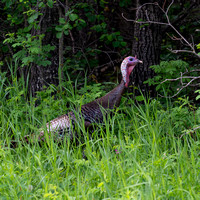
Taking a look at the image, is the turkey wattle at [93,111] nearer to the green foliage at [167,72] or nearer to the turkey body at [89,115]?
the turkey body at [89,115]

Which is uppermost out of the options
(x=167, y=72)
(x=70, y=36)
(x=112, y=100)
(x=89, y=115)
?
(x=70, y=36)

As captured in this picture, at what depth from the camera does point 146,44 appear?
17.9 ft

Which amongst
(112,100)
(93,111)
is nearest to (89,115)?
(93,111)

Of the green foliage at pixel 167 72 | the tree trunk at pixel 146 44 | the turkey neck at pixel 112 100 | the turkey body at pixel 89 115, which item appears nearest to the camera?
the turkey body at pixel 89 115

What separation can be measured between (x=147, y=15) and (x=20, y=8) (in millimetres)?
1937

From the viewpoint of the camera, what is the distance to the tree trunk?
538 centimetres

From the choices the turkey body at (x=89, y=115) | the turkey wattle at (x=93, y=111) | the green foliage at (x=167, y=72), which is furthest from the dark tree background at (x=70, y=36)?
the turkey body at (x=89, y=115)

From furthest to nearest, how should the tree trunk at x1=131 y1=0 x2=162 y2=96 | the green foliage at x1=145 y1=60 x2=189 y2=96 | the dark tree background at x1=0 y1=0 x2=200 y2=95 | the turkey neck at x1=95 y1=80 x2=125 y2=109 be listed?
the tree trunk at x1=131 y1=0 x2=162 y2=96
the dark tree background at x1=0 y1=0 x2=200 y2=95
the green foliage at x1=145 y1=60 x2=189 y2=96
the turkey neck at x1=95 y1=80 x2=125 y2=109

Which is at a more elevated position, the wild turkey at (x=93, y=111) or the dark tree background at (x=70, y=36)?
the dark tree background at (x=70, y=36)

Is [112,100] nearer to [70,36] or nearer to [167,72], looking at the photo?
[167,72]

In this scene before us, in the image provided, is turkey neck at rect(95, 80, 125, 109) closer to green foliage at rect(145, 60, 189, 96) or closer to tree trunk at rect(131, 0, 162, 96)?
green foliage at rect(145, 60, 189, 96)

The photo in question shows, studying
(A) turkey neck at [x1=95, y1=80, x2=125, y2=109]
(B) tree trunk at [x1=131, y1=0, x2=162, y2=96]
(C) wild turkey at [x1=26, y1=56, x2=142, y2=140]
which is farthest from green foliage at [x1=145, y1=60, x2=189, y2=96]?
(A) turkey neck at [x1=95, y1=80, x2=125, y2=109]

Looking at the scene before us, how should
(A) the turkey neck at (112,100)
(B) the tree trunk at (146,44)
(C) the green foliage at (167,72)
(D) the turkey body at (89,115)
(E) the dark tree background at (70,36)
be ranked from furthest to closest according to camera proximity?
(B) the tree trunk at (146,44), (E) the dark tree background at (70,36), (C) the green foliage at (167,72), (A) the turkey neck at (112,100), (D) the turkey body at (89,115)

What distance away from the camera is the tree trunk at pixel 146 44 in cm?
538
